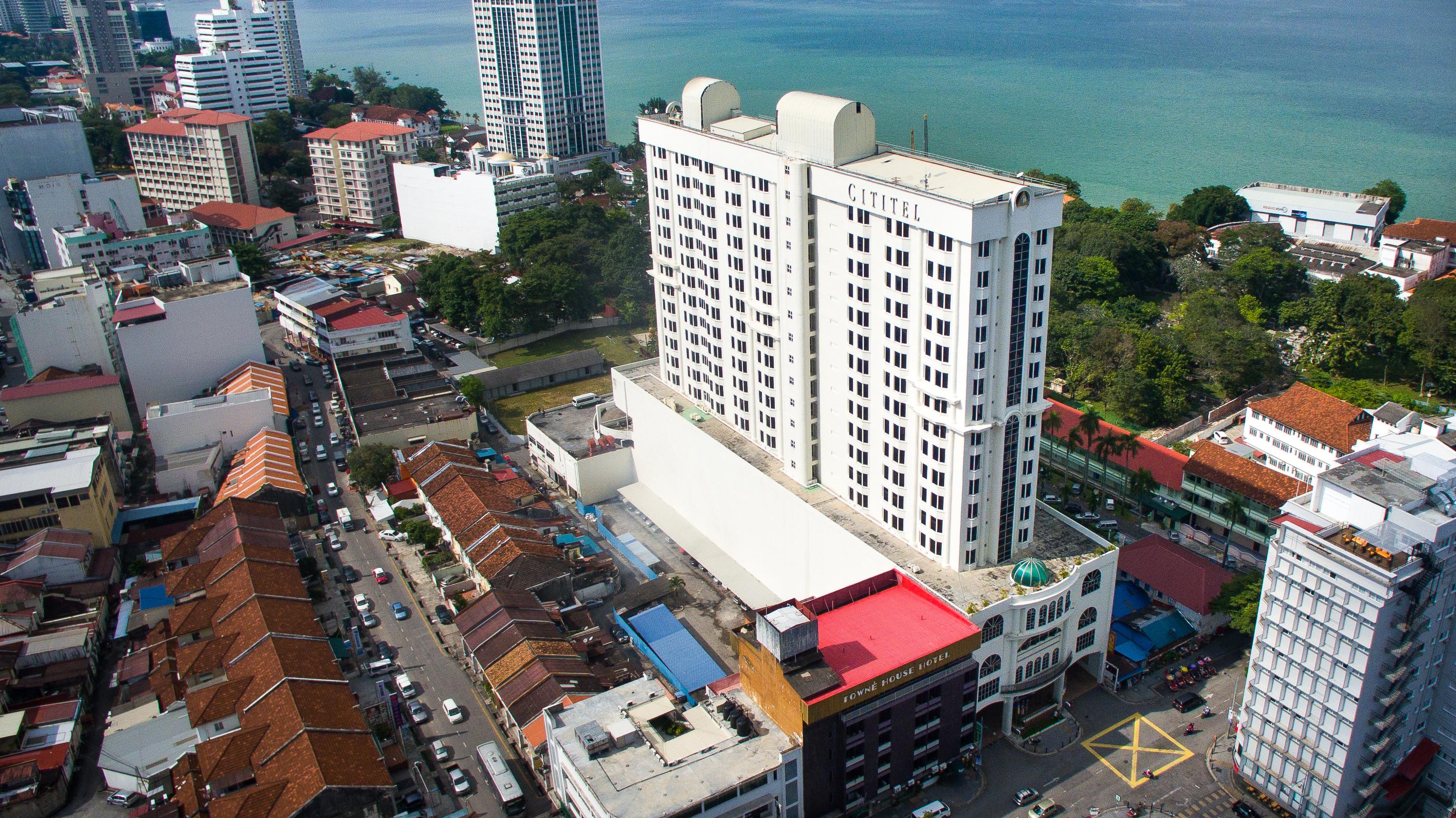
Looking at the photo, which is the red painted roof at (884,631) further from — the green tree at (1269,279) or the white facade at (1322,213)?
the white facade at (1322,213)

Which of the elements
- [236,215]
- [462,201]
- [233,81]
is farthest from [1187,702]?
[233,81]

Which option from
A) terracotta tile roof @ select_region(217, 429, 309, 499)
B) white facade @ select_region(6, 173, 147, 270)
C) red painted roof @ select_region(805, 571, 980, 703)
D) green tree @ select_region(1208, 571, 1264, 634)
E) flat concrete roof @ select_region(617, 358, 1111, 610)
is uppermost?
white facade @ select_region(6, 173, 147, 270)

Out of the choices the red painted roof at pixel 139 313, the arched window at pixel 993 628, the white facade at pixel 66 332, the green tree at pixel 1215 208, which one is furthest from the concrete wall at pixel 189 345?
the green tree at pixel 1215 208

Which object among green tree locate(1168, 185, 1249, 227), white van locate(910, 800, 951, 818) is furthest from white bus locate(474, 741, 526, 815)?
green tree locate(1168, 185, 1249, 227)

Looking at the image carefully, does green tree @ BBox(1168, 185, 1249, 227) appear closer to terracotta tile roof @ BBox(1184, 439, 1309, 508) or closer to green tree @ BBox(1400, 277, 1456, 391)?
green tree @ BBox(1400, 277, 1456, 391)

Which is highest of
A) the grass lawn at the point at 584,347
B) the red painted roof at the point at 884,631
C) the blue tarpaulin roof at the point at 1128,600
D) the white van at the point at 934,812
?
the red painted roof at the point at 884,631

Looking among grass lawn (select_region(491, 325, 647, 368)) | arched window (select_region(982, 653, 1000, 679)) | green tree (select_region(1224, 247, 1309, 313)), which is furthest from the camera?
green tree (select_region(1224, 247, 1309, 313))
